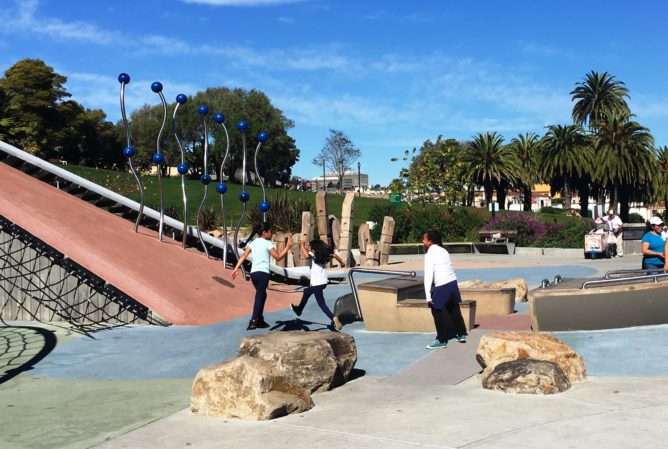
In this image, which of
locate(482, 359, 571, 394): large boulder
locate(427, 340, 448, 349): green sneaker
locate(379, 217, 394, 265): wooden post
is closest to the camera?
locate(482, 359, 571, 394): large boulder

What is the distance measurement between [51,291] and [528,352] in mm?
8482

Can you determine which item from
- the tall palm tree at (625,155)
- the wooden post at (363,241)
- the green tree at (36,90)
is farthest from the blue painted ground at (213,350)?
the green tree at (36,90)

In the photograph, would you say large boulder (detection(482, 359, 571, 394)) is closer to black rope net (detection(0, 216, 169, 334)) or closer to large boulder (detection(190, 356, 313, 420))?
large boulder (detection(190, 356, 313, 420))

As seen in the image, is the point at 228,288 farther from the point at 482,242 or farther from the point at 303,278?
the point at 482,242

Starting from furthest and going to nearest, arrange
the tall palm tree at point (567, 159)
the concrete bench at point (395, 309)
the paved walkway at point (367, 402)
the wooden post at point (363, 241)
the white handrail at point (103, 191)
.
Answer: the tall palm tree at point (567, 159) < the wooden post at point (363, 241) < the white handrail at point (103, 191) < the concrete bench at point (395, 309) < the paved walkway at point (367, 402)

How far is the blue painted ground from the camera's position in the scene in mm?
8922

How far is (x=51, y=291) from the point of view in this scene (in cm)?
1288

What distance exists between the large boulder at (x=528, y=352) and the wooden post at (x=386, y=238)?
15.7 m

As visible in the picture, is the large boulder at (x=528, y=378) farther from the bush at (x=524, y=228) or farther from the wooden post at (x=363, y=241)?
the bush at (x=524, y=228)

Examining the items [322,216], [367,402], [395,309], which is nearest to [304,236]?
[322,216]

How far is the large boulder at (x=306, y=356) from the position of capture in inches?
299

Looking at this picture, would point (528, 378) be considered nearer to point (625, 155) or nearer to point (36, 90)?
point (625, 155)

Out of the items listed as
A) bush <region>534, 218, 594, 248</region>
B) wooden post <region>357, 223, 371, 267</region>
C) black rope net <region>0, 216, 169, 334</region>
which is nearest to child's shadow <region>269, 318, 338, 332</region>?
black rope net <region>0, 216, 169, 334</region>

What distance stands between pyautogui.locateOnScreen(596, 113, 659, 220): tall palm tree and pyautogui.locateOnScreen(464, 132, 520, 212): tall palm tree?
8223 millimetres
